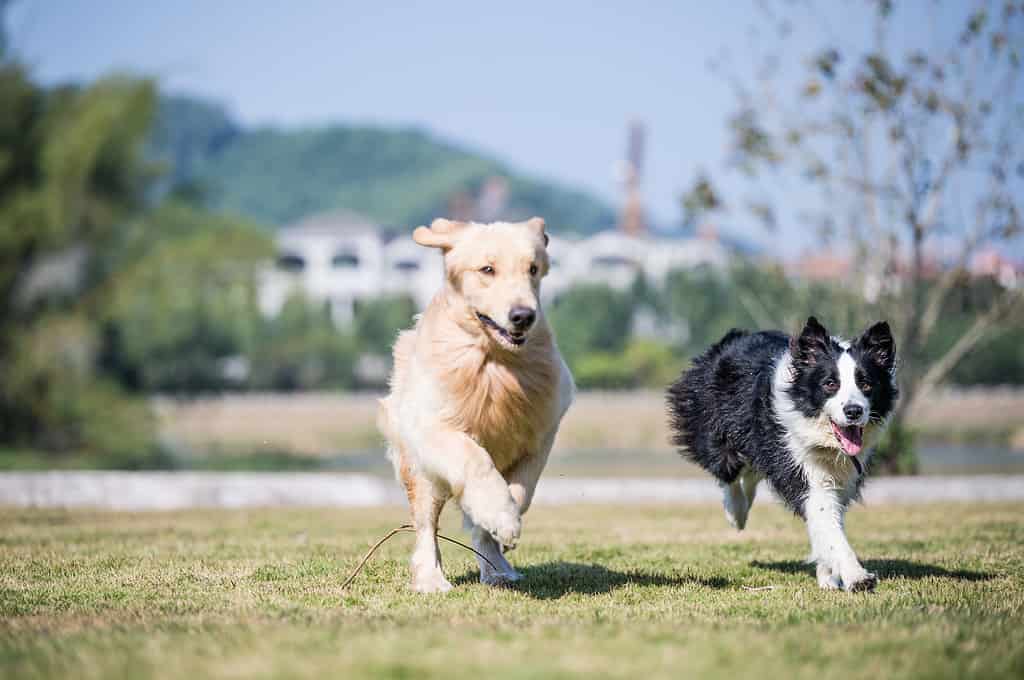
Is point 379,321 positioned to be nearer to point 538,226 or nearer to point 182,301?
point 182,301

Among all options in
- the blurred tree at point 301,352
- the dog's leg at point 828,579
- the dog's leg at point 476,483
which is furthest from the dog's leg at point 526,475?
the blurred tree at point 301,352

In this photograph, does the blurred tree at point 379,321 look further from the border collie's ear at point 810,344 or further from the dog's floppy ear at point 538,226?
the dog's floppy ear at point 538,226

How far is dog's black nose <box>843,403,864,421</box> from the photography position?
6.95 metres

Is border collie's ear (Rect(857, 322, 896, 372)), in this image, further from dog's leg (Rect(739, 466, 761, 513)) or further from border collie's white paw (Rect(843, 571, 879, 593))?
dog's leg (Rect(739, 466, 761, 513))

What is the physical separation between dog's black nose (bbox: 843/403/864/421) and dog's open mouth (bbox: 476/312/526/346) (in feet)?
7.19

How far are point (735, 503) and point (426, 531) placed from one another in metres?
2.91

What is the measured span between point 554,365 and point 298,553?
3396 mm

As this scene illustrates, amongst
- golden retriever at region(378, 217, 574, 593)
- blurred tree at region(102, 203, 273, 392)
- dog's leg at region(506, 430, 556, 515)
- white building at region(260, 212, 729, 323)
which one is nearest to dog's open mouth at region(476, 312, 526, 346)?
golden retriever at region(378, 217, 574, 593)

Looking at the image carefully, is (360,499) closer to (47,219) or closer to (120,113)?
(47,219)

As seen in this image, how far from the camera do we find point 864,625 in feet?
17.6

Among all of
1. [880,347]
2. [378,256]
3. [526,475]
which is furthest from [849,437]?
[378,256]

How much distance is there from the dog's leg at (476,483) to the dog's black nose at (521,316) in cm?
79

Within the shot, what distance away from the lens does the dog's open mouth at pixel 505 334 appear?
20.2ft

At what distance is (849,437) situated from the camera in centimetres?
711
